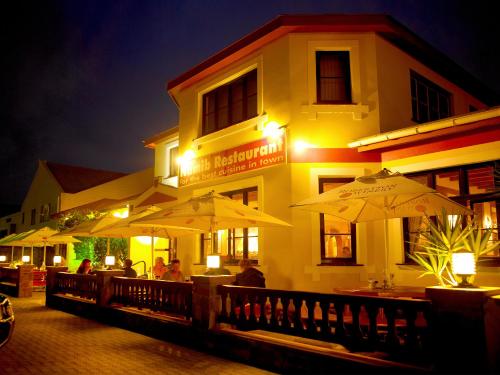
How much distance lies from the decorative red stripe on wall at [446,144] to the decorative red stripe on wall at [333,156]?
325 millimetres

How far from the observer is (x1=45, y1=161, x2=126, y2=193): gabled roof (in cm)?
3006

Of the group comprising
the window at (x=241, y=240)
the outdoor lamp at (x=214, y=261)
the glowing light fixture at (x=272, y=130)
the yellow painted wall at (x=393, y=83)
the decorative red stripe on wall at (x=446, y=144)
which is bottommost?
the outdoor lamp at (x=214, y=261)

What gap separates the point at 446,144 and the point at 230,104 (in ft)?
19.2

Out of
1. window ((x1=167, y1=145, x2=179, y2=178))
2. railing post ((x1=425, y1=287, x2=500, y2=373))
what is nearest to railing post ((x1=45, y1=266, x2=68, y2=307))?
window ((x1=167, y1=145, x2=179, y2=178))

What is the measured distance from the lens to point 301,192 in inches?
405

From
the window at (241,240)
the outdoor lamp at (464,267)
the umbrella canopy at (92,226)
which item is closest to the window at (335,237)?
the window at (241,240)

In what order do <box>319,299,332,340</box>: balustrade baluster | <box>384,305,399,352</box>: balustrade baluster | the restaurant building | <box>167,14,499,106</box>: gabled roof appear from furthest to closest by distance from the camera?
<box>167,14,499,106</box>: gabled roof, the restaurant building, <box>319,299,332,340</box>: balustrade baluster, <box>384,305,399,352</box>: balustrade baluster

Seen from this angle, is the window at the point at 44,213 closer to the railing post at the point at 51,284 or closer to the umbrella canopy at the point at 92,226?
the railing post at the point at 51,284

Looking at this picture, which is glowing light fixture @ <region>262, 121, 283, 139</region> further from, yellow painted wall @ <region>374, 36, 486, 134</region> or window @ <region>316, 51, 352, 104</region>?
yellow painted wall @ <region>374, 36, 486, 134</region>

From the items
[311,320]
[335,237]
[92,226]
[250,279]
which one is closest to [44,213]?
[92,226]

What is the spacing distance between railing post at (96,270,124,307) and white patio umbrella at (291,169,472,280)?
511cm

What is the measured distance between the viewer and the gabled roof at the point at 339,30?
417 inches

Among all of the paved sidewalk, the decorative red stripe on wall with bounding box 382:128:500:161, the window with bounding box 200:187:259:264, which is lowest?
the paved sidewalk

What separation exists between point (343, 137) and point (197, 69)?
16.9ft
